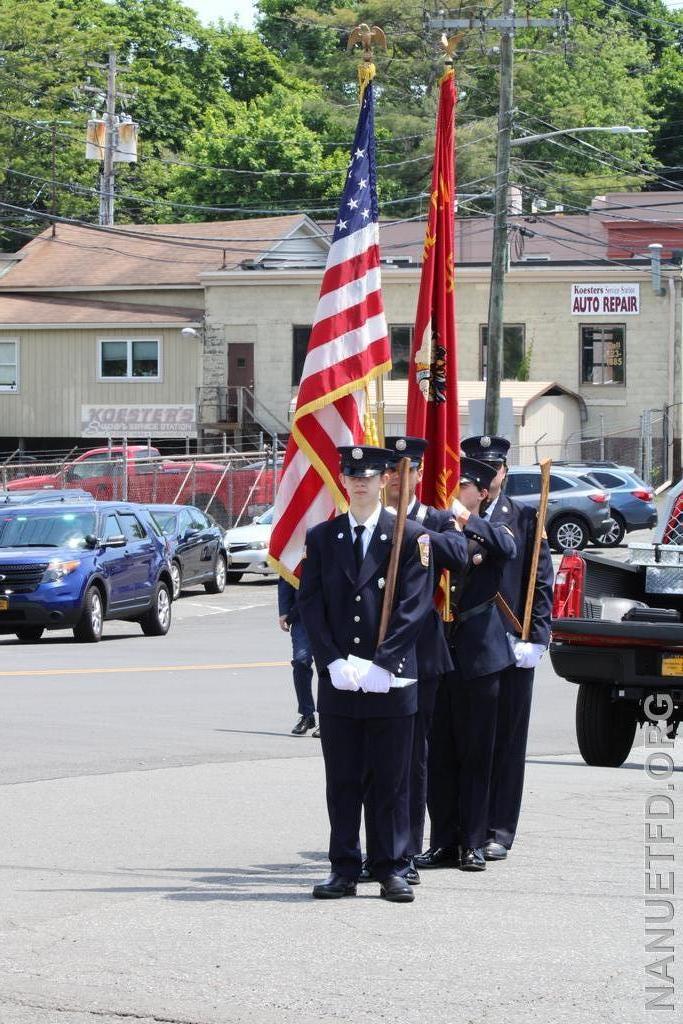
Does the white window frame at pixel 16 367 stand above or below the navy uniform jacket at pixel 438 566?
above

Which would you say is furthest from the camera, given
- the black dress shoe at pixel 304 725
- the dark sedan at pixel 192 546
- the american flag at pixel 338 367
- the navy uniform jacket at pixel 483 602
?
the dark sedan at pixel 192 546

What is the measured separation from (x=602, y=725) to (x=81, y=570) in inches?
413

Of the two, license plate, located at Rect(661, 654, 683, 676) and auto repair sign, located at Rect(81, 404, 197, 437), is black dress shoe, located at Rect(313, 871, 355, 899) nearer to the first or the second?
license plate, located at Rect(661, 654, 683, 676)

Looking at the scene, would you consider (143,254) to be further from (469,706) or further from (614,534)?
(469,706)

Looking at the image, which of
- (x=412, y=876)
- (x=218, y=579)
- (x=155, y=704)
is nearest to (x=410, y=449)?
(x=412, y=876)

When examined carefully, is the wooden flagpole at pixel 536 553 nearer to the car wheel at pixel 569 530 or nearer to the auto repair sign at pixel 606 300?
the car wheel at pixel 569 530

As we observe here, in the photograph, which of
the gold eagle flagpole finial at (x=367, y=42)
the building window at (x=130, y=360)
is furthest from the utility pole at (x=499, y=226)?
the gold eagle flagpole finial at (x=367, y=42)

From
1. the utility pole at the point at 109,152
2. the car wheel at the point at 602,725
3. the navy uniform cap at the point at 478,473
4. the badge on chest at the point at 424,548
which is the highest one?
the utility pole at the point at 109,152

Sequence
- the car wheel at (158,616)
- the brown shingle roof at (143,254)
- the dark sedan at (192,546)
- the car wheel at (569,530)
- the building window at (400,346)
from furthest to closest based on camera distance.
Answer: the brown shingle roof at (143,254), the building window at (400,346), the car wheel at (569,530), the dark sedan at (192,546), the car wheel at (158,616)

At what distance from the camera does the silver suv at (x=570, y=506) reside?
3400 cm

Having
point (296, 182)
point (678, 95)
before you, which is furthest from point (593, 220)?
point (678, 95)

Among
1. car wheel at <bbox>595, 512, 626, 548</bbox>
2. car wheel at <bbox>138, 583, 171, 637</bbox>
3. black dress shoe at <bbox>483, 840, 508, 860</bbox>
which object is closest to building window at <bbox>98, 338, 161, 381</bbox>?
car wheel at <bbox>595, 512, 626, 548</bbox>

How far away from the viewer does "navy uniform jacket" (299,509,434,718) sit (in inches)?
306

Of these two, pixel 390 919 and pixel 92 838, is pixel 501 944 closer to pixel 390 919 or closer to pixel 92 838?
pixel 390 919
